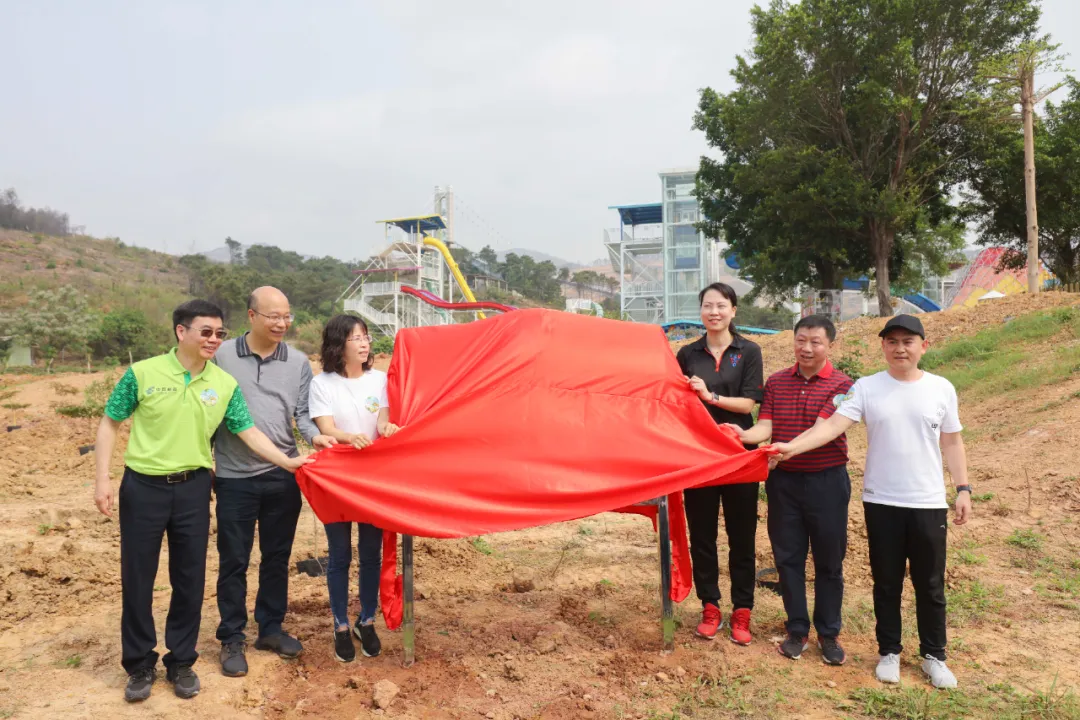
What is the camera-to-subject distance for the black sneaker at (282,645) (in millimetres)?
3875

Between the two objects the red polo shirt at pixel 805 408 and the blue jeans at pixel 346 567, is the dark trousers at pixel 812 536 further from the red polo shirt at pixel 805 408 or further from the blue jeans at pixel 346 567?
the blue jeans at pixel 346 567

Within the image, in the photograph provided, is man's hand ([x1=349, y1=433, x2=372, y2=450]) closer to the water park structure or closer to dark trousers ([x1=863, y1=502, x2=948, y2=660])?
dark trousers ([x1=863, y1=502, x2=948, y2=660])

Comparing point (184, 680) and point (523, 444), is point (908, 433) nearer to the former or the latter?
point (523, 444)

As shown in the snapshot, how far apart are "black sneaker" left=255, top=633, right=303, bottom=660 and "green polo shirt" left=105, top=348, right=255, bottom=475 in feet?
3.60

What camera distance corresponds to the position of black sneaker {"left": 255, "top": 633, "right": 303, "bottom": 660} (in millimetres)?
3875

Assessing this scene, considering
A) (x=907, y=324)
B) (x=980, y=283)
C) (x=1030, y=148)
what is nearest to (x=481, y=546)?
(x=907, y=324)

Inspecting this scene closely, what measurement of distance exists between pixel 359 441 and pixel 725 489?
2.03 meters

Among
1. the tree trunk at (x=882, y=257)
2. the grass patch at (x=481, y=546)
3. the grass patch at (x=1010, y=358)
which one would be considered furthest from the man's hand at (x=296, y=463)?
the tree trunk at (x=882, y=257)

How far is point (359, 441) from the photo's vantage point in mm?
3635

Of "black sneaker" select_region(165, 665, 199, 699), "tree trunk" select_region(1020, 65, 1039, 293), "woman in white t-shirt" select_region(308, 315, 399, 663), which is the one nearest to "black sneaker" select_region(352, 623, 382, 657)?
"woman in white t-shirt" select_region(308, 315, 399, 663)

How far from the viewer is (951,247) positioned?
25.6m

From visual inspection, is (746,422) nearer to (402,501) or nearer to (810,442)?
(810,442)

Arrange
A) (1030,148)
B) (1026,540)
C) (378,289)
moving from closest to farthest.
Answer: (1026,540) → (1030,148) → (378,289)

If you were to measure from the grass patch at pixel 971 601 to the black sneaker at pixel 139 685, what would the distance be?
4.49 m
